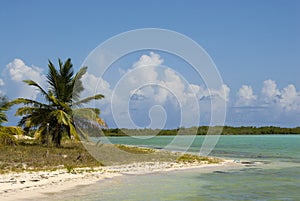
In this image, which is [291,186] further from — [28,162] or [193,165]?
[28,162]

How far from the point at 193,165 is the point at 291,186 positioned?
7.98 m

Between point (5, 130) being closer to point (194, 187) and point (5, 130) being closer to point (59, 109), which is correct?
point (59, 109)

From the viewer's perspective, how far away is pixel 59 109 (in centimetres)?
2777

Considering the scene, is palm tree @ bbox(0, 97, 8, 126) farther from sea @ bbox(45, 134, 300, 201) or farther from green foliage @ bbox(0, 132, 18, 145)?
sea @ bbox(45, 134, 300, 201)

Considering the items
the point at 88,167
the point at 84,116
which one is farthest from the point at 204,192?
the point at 84,116

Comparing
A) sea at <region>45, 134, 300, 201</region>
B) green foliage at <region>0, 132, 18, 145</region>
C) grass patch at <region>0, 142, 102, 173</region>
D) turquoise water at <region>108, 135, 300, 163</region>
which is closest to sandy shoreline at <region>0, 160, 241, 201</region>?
sea at <region>45, 134, 300, 201</region>

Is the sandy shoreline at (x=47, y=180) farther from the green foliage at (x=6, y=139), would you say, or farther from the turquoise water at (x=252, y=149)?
the turquoise water at (x=252, y=149)

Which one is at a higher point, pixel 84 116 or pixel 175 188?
pixel 84 116

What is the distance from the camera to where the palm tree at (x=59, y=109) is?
26781 millimetres

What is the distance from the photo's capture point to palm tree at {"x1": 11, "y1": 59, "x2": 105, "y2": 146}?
26781 mm

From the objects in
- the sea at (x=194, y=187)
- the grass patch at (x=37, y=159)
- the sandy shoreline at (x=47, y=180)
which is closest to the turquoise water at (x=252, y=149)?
the sea at (x=194, y=187)

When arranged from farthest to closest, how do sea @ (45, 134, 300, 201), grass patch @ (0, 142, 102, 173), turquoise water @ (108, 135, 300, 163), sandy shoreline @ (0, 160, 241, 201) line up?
1. turquoise water @ (108, 135, 300, 163)
2. grass patch @ (0, 142, 102, 173)
3. sea @ (45, 134, 300, 201)
4. sandy shoreline @ (0, 160, 241, 201)

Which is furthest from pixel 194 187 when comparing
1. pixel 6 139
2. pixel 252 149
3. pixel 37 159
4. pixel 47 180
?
pixel 252 149

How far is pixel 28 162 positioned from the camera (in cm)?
1905
